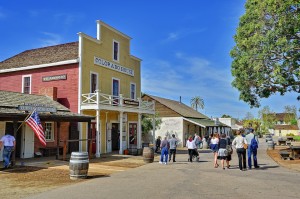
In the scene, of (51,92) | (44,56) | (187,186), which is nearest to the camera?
(187,186)

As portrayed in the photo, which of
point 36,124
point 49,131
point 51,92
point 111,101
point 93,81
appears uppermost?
point 93,81

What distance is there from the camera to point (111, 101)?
22.8m

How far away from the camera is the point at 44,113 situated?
1709cm

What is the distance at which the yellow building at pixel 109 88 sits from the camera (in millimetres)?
22266

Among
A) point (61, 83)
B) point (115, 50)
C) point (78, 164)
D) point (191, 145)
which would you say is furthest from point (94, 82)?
point (78, 164)

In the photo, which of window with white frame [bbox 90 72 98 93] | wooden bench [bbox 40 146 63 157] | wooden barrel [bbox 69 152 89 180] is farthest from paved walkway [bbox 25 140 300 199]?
window with white frame [bbox 90 72 98 93]

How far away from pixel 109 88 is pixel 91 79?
7.75ft

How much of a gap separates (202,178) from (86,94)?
12181mm

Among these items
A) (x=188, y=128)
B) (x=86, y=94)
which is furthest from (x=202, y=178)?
(x=188, y=128)

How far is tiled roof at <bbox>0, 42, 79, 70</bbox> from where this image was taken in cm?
2341

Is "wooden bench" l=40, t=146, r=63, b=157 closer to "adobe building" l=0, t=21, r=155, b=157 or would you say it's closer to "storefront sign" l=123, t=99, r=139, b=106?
"adobe building" l=0, t=21, r=155, b=157

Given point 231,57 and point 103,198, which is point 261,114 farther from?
point 103,198

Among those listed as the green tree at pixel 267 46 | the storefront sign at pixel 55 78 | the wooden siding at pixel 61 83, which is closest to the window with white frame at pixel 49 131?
the wooden siding at pixel 61 83

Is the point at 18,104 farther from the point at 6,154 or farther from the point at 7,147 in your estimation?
the point at 6,154
